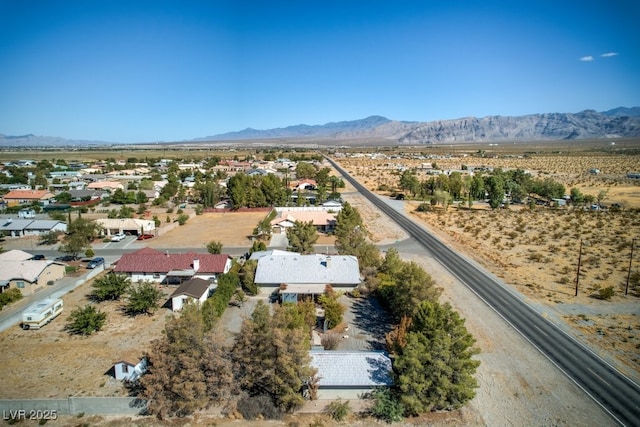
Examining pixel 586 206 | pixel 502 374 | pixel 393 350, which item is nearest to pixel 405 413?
pixel 393 350

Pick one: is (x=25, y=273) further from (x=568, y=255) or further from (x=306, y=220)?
(x=568, y=255)

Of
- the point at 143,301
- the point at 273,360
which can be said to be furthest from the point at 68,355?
the point at 273,360

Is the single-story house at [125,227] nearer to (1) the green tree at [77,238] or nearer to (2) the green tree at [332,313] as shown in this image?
(1) the green tree at [77,238]

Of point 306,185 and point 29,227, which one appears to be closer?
point 29,227

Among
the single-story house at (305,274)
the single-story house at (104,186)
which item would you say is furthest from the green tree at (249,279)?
the single-story house at (104,186)

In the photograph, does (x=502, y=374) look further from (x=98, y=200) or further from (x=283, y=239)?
(x=98, y=200)

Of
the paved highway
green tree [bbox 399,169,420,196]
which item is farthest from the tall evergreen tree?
green tree [bbox 399,169,420,196]
